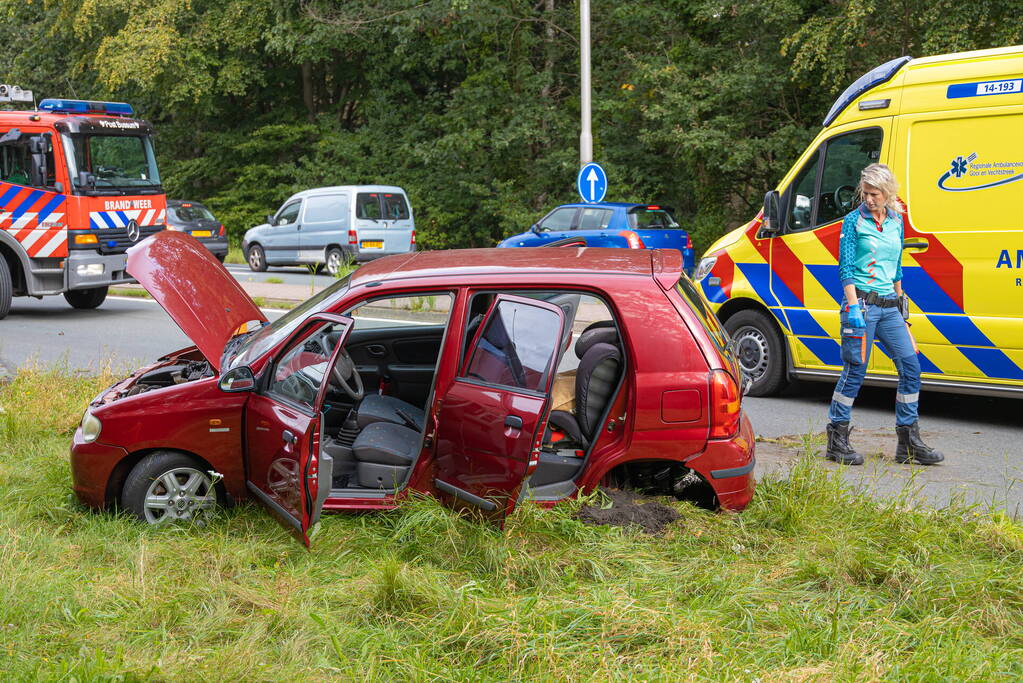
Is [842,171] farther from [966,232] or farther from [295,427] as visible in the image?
[295,427]

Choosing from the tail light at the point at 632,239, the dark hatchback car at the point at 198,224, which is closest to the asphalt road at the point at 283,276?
the dark hatchback car at the point at 198,224

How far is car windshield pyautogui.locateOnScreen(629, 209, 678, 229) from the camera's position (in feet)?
54.7

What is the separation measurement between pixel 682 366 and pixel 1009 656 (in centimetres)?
177

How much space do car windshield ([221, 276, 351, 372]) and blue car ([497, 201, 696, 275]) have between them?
11302mm

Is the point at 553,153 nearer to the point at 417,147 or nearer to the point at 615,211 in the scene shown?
the point at 417,147

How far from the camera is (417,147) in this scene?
83.2 ft

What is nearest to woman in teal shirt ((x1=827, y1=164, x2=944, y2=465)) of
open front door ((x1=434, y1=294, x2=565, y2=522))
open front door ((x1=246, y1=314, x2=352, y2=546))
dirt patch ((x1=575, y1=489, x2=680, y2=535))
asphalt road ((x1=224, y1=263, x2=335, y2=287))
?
dirt patch ((x1=575, y1=489, x2=680, y2=535))

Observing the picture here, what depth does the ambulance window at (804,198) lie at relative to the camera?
7.93m

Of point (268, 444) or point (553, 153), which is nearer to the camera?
point (268, 444)

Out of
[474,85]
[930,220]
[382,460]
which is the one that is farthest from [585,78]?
[382,460]

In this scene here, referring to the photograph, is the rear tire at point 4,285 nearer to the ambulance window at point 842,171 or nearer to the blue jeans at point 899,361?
the ambulance window at point 842,171

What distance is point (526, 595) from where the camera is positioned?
13.4 ft

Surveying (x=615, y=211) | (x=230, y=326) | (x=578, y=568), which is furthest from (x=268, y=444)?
(x=615, y=211)

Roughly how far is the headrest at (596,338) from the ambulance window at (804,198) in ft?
10.9
